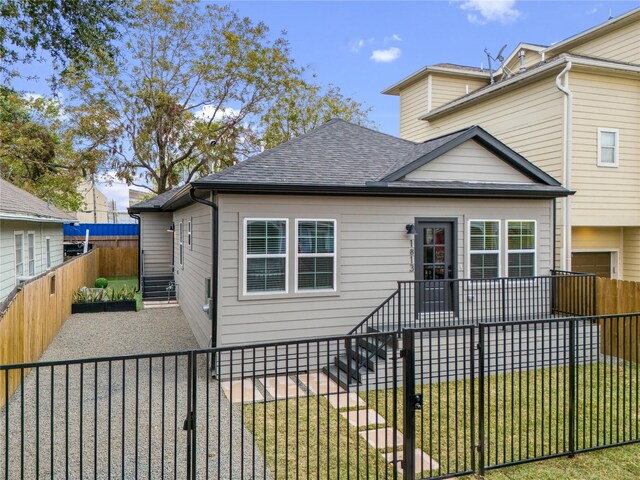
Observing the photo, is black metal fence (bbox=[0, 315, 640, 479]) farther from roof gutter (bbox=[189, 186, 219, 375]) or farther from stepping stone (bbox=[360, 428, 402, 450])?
roof gutter (bbox=[189, 186, 219, 375])

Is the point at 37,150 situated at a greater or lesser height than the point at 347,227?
greater

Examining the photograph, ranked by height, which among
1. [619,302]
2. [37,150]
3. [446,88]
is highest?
[446,88]

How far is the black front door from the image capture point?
884cm

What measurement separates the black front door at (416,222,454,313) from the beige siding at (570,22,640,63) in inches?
316

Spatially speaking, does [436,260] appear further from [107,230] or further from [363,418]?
[107,230]

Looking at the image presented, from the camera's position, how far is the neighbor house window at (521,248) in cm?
937

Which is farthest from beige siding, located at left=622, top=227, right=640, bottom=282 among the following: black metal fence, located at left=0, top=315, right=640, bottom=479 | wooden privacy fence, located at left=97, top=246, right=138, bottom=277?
wooden privacy fence, located at left=97, top=246, right=138, bottom=277

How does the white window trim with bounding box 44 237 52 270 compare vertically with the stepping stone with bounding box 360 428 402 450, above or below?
above

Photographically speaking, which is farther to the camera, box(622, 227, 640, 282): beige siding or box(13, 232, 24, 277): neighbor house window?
box(622, 227, 640, 282): beige siding

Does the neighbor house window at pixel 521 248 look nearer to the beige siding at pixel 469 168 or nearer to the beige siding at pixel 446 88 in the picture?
the beige siding at pixel 469 168

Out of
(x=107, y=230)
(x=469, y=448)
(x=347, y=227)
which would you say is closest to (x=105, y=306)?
(x=347, y=227)

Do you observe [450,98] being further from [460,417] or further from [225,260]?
[460,417]

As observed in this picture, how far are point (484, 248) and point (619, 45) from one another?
813cm

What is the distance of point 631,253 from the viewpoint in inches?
478
